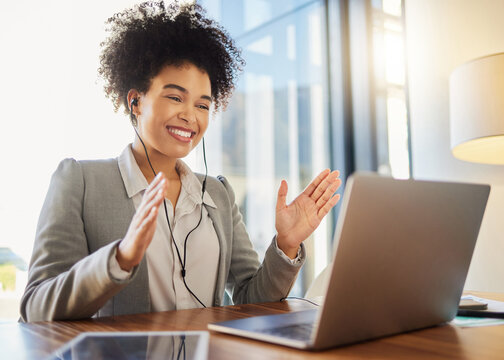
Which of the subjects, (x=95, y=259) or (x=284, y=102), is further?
(x=284, y=102)

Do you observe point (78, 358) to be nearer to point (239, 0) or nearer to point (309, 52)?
point (239, 0)

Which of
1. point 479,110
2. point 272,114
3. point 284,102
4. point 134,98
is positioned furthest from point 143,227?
point 284,102

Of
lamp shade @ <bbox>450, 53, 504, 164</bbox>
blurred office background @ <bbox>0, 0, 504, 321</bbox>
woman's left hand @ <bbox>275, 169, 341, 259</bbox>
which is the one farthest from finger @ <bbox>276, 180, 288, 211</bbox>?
blurred office background @ <bbox>0, 0, 504, 321</bbox>

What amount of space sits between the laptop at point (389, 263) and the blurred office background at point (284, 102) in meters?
1.48

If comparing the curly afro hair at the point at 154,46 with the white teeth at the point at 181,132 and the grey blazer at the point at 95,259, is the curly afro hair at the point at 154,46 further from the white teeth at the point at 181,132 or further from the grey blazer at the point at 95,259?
the grey blazer at the point at 95,259

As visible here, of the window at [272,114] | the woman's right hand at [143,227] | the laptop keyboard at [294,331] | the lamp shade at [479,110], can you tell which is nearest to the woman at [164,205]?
the woman's right hand at [143,227]

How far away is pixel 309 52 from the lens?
2.94m

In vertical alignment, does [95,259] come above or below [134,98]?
below

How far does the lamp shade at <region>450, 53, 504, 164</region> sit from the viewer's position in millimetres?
1786

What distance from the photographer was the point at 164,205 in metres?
1.34

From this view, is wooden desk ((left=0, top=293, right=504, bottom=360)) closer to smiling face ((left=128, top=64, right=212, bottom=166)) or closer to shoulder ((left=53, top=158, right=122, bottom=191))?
shoulder ((left=53, top=158, right=122, bottom=191))

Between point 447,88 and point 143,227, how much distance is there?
2222mm

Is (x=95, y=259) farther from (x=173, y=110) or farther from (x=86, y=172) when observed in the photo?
(x=173, y=110)

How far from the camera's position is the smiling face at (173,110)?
1336mm
